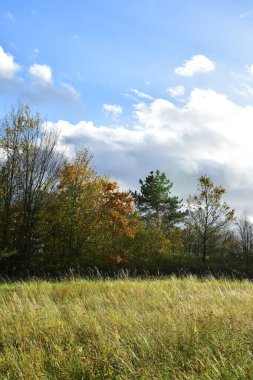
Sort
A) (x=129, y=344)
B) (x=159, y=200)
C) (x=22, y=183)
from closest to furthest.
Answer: (x=129, y=344)
(x=22, y=183)
(x=159, y=200)

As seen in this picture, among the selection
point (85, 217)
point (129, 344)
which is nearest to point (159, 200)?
point (85, 217)

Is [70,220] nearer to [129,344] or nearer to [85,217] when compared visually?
[85,217]

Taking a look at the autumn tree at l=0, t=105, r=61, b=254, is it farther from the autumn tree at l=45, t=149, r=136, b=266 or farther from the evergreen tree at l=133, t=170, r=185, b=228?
the evergreen tree at l=133, t=170, r=185, b=228

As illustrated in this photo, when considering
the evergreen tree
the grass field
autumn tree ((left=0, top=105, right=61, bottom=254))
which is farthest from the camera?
the evergreen tree

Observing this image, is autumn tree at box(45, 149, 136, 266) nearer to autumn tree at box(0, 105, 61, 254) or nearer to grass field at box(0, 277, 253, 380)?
autumn tree at box(0, 105, 61, 254)

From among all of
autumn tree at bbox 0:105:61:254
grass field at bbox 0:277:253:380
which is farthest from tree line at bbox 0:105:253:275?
grass field at bbox 0:277:253:380

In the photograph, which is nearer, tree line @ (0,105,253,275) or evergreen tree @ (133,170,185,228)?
tree line @ (0,105,253,275)

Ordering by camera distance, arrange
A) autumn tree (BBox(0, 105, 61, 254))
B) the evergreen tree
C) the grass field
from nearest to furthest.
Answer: the grass field < autumn tree (BBox(0, 105, 61, 254)) < the evergreen tree

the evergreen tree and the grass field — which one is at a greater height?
the evergreen tree

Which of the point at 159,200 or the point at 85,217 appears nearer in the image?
the point at 85,217

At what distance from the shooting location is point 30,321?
6191 mm

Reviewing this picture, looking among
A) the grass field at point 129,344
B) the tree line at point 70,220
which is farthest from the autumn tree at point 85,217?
the grass field at point 129,344

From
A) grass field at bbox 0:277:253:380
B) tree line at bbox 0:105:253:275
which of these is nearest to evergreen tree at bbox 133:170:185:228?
tree line at bbox 0:105:253:275

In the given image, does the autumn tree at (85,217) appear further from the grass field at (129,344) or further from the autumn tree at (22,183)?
the grass field at (129,344)
